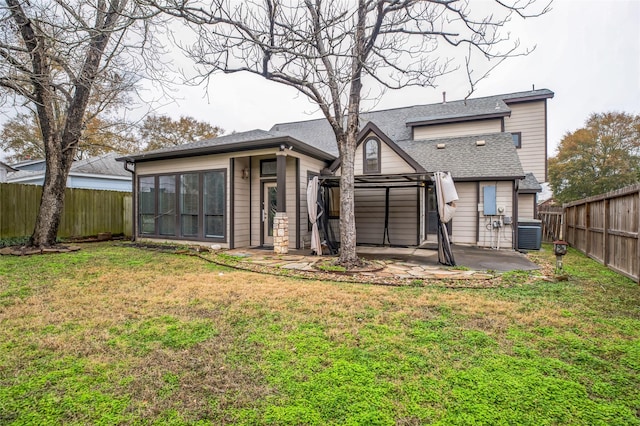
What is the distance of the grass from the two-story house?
4310mm

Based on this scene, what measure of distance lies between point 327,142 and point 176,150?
6.88m

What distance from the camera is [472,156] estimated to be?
10094mm

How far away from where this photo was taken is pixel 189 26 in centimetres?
574

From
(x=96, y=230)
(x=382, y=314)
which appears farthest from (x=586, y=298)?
(x=96, y=230)

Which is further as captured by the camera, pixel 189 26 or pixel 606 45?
pixel 606 45

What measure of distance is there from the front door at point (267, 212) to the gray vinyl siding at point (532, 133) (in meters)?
10.7

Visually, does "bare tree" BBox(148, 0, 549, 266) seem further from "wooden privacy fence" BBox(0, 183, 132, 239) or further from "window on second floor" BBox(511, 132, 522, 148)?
"window on second floor" BBox(511, 132, 522, 148)

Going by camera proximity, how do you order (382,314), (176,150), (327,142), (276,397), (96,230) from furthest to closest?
(327,142) < (96,230) < (176,150) < (382,314) < (276,397)

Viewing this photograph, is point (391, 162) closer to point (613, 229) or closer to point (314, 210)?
point (314, 210)

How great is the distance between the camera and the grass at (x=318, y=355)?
1808 mm

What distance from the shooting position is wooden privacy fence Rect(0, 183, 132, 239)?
31.6ft

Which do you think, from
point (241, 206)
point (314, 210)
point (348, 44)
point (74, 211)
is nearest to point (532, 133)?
point (348, 44)

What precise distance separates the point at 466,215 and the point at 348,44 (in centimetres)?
628

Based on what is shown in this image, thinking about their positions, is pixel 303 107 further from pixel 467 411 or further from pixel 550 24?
pixel 467 411
